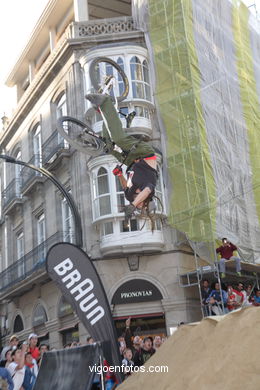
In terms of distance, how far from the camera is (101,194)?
2059cm

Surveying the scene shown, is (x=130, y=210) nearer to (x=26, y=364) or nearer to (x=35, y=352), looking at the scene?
(x=26, y=364)

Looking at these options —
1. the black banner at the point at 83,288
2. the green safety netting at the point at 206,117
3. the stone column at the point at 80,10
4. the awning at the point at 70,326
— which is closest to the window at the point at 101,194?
the green safety netting at the point at 206,117

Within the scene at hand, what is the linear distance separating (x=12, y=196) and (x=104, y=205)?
944 cm

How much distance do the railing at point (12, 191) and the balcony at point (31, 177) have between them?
92cm

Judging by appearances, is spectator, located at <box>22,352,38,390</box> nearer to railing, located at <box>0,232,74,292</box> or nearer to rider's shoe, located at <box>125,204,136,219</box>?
rider's shoe, located at <box>125,204,136,219</box>

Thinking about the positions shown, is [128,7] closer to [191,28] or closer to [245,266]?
[191,28]

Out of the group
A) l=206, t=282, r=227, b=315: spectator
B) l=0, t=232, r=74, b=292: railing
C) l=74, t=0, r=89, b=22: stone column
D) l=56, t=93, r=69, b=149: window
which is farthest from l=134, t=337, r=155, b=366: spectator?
→ l=74, t=0, r=89, b=22: stone column

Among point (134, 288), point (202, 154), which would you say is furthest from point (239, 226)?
point (134, 288)

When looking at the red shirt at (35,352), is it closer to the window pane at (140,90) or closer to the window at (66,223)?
the window at (66,223)

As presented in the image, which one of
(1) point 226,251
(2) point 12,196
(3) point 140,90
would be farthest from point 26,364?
(2) point 12,196

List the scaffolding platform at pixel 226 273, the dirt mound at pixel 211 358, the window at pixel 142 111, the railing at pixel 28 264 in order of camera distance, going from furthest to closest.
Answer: the railing at pixel 28 264, the window at pixel 142 111, the scaffolding platform at pixel 226 273, the dirt mound at pixel 211 358

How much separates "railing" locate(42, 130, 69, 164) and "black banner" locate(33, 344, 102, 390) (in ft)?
53.1

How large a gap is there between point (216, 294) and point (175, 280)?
2.56 m

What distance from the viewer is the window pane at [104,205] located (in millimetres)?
20141
